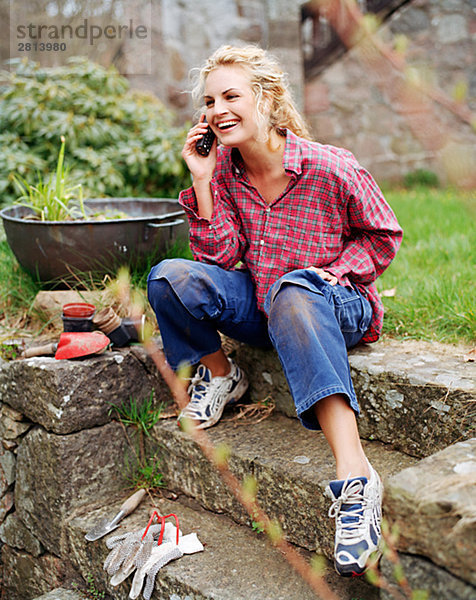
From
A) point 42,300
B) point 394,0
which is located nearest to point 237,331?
point 42,300

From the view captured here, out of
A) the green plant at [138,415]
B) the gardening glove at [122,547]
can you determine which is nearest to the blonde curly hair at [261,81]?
the green plant at [138,415]

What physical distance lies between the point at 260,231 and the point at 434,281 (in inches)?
32.7

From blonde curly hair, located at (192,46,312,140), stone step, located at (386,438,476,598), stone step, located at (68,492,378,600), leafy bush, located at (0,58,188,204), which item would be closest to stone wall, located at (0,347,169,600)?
stone step, located at (68,492,378,600)

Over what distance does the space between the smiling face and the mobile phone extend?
0.53ft

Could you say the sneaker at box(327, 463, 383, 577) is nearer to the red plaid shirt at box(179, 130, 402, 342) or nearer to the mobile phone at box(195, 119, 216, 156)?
the red plaid shirt at box(179, 130, 402, 342)

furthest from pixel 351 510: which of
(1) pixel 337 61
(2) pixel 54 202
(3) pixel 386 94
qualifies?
(1) pixel 337 61

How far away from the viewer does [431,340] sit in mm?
2027

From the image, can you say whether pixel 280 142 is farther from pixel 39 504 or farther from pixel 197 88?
pixel 39 504

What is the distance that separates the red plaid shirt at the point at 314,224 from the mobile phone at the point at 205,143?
14 centimetres

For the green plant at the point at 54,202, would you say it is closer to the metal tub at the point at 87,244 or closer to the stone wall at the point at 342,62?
the metal tub at the point at 87,244

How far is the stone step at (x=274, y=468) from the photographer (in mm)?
1664

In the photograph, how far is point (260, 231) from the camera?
6.39 ft

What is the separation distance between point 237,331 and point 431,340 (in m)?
0.64

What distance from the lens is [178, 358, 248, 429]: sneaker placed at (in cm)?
209
